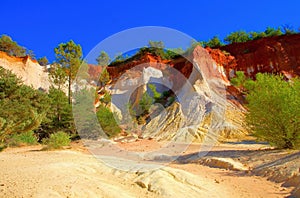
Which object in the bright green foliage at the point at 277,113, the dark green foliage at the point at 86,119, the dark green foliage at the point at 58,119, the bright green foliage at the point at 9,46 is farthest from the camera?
the bright green foliage at the point at 9,46

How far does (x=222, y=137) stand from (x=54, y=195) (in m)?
16.5

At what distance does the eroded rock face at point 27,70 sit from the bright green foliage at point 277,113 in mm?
24250

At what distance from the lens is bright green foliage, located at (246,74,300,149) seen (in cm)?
1083

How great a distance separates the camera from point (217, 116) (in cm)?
2223

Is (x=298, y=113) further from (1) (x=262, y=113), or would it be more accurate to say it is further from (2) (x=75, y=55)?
(2) (x=75, y=55)

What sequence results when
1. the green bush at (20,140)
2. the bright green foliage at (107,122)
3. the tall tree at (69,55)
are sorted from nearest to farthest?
the green bush at (20,140) < the bright green foliage at (107,122) < the tall tree at (69,55)

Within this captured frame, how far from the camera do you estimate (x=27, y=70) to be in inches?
1240

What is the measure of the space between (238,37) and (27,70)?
30.0 m

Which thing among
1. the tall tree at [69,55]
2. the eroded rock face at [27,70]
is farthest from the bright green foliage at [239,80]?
the eroded rock face at [27,70]

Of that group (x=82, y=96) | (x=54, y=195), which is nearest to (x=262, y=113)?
(x=54, y=195)

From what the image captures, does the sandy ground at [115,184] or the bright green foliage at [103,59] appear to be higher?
the bright green foliage at [103,59]

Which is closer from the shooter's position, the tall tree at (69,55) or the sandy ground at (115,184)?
the sandy ground at (115,184)

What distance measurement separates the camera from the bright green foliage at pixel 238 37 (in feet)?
147

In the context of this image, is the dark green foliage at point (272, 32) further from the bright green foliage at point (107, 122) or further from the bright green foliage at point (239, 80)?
the bright green foliage at point (107, 122)
